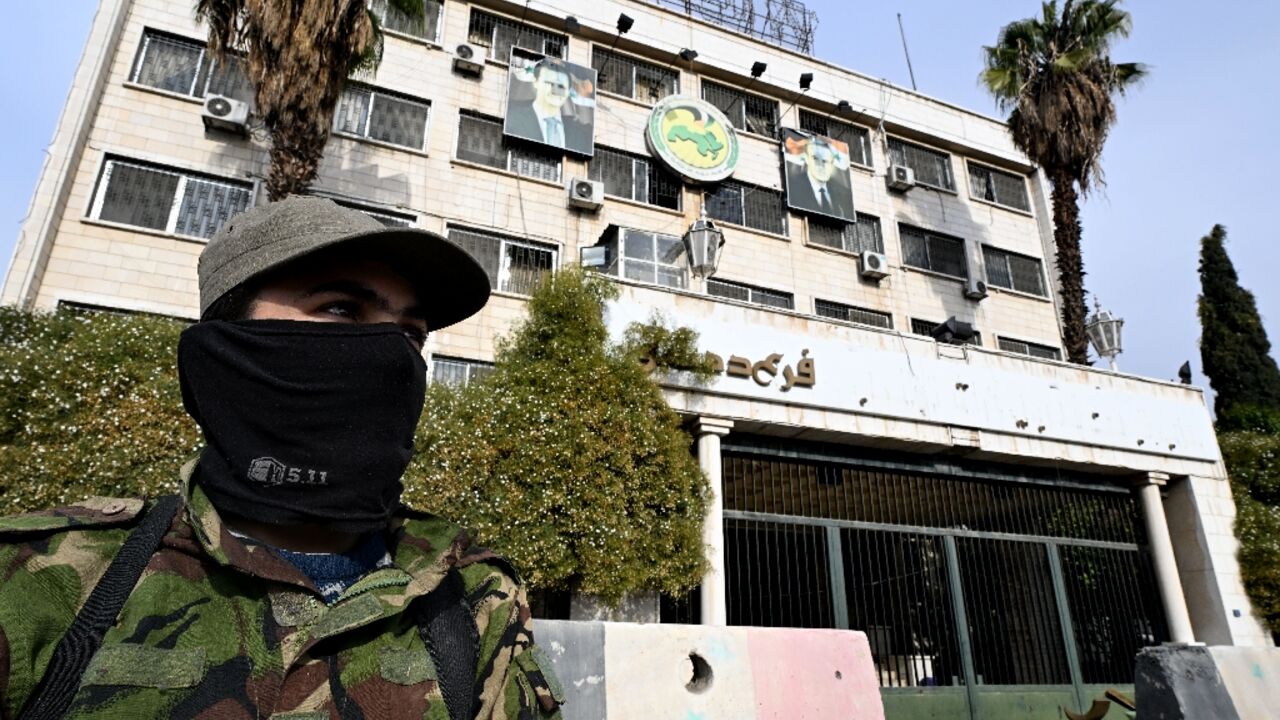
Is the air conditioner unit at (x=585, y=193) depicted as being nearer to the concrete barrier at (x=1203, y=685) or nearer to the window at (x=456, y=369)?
the window at (x=456, y=369)

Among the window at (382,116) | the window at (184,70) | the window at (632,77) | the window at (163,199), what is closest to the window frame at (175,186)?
the window at (163,199)

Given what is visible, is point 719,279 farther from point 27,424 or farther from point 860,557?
point 27,424

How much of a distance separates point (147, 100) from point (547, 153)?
287 inches

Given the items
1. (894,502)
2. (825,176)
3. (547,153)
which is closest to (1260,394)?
(825,176)

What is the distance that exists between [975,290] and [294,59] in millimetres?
16065

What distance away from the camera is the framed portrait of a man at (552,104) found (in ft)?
48.8

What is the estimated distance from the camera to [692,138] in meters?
16.6

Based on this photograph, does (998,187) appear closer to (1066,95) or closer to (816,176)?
(1066,95)

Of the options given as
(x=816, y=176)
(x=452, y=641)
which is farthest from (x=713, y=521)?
(x=816, y=176)

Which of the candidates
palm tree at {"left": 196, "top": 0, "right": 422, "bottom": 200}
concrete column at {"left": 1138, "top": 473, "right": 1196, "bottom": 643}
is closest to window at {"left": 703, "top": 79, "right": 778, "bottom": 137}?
palm tree at {"left": 196, "top": 0, "right": 422, "bottom": 200}

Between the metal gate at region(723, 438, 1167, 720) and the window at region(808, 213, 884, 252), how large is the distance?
7.17 metres

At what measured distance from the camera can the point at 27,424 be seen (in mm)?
7578

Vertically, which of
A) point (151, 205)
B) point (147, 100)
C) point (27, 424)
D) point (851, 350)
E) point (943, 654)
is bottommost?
point (943, 654)

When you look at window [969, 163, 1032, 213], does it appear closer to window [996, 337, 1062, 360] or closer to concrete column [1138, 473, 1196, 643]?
window [996, 337, 1062, 360]
